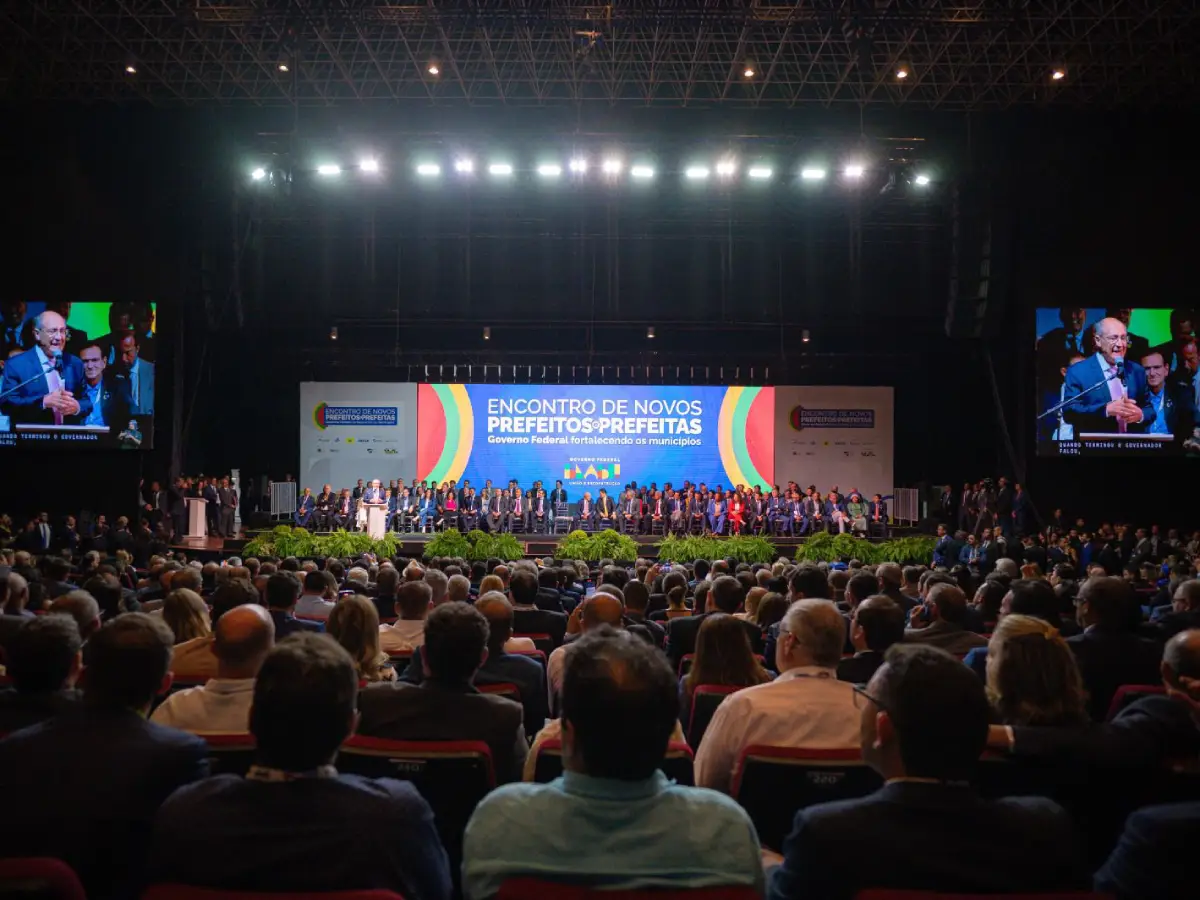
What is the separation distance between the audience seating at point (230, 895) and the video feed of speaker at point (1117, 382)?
566 inches

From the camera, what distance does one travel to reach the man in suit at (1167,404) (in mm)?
13617

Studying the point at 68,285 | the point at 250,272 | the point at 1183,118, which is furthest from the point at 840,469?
the point at 68,285

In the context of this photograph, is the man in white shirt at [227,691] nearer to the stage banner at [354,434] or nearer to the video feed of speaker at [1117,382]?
the video feed of speaker at [1117,382]

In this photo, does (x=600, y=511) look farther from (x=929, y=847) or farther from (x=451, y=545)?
(x=929, y=847)

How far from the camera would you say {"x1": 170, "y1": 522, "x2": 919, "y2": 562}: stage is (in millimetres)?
13133

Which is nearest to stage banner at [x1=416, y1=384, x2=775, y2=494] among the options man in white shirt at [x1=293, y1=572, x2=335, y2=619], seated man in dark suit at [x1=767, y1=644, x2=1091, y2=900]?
man in white shirt at [x1=293, y1=572, x2=335, y2=619]

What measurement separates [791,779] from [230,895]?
132cm

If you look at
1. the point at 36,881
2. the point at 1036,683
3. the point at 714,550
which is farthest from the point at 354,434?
the point at 36,881

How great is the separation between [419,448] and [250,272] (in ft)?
14.6

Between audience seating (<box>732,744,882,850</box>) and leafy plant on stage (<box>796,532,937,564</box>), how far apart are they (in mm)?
9217

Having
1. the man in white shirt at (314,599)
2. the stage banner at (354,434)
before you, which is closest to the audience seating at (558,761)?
the man in white shirt at (314,599)

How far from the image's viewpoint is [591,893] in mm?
1268

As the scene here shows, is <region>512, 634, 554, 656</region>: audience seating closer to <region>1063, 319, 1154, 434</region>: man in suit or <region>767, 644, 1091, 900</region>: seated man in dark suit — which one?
<region>767, 644, 1091, 900</region>: seated man in dark suit

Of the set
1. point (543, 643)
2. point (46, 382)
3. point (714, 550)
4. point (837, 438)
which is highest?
Answer: point (46, 382)
